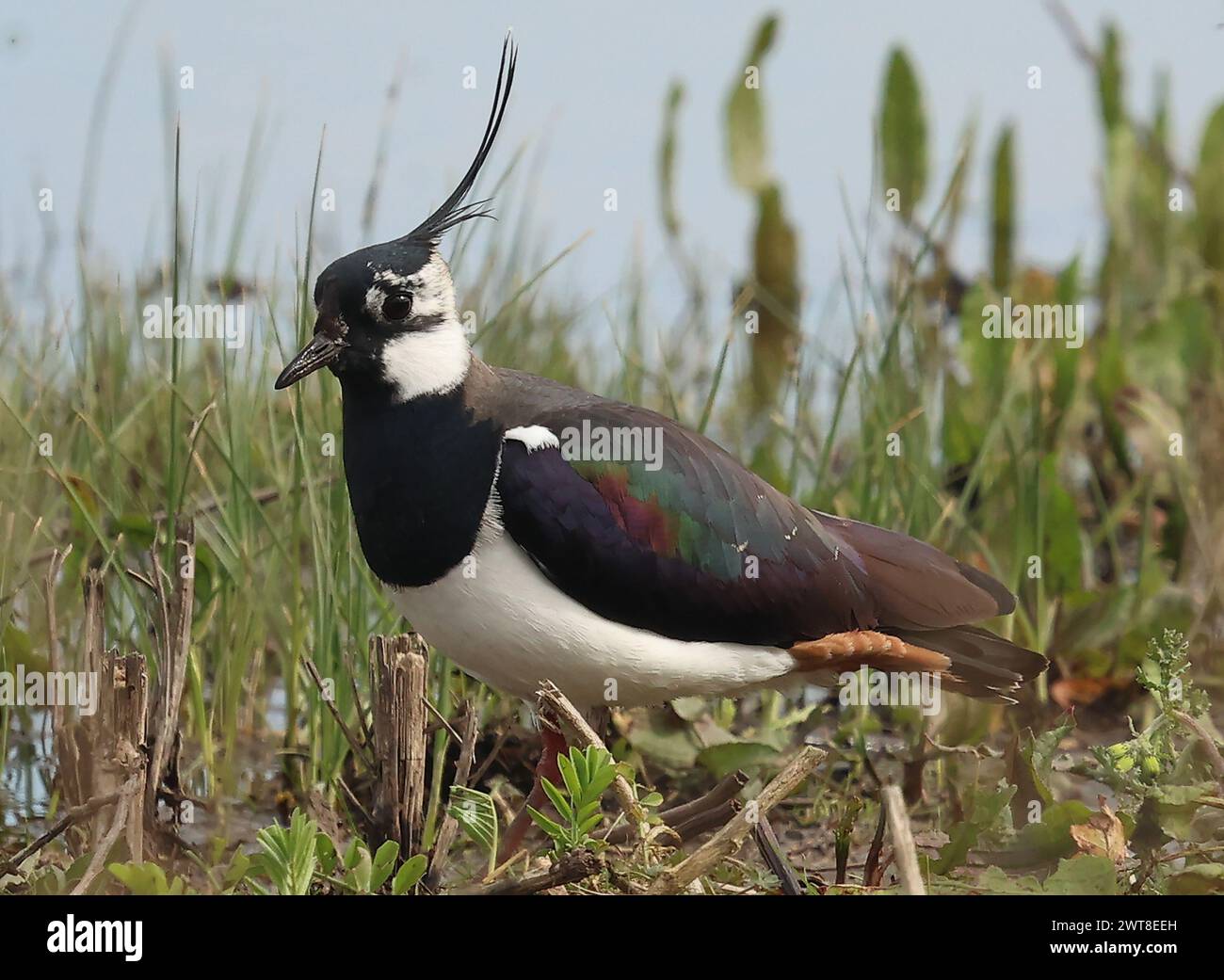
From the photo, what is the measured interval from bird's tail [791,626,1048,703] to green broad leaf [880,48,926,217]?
3029 mm

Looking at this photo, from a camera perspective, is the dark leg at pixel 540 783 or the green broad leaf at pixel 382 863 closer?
the green broad leaf at pixel 382 863

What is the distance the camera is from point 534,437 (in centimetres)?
340

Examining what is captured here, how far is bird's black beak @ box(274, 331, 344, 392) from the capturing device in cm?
336

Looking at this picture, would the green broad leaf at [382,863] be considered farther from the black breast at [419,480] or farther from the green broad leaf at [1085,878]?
the green broad leaf at [1085,878]

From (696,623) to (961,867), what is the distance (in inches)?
36.1

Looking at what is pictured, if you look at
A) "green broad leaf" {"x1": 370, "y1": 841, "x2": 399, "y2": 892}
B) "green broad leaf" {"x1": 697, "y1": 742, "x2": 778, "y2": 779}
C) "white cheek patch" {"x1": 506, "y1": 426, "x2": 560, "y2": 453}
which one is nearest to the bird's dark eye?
"white cheek patch" {"x1": 506, "y1": 426, "x2": 560, "y2": 453}

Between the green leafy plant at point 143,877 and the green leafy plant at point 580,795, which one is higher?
Result: the green leafy plant at point 580,795

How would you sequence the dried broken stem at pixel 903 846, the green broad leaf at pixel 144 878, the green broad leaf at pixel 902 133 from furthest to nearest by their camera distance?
the green broad leaf at pixel 902 133 < the green broad leaf at pixel 144 878 < the dried broken stem at pixel 903 846

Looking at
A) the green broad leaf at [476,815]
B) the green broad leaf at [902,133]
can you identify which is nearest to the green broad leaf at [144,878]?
the green broad leaf at [476,815]

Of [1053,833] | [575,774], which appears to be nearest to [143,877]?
[575,774]

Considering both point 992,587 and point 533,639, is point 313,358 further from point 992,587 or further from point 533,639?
point 992,587

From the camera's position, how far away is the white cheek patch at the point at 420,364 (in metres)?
3.44

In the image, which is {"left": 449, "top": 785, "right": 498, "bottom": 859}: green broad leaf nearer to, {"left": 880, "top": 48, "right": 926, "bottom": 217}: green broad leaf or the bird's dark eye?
the bird's dark eye
